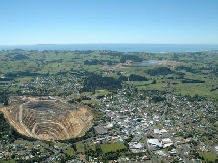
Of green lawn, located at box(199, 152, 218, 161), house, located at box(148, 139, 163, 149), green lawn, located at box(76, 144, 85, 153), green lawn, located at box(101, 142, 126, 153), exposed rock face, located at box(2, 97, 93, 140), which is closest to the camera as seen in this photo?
green lawn, located at box(199, 152, 218, 161)

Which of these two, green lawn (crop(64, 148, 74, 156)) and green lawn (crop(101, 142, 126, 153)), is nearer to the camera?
green lawn (crop(64, 148, 74, 156))

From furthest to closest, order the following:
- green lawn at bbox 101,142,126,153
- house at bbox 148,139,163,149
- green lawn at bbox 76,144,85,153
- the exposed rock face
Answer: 1. the exposed rock face
2. house at bbox 148,139,163,149
3. green lawn at bbox 101,142,126,153
4. green lawn at bbox 76,144,85,153

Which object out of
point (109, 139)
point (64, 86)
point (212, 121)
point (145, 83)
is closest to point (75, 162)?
point (109, 139)

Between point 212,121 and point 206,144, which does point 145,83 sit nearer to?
point 212,121

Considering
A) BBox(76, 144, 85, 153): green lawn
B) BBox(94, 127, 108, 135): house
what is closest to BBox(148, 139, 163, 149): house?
BBox(94, 127, 108, 135): house

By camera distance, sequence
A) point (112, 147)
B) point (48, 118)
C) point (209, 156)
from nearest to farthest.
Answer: point (209, 156)
point (112, 147)
point (48, 118)

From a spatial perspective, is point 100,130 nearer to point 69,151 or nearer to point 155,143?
point 69,151

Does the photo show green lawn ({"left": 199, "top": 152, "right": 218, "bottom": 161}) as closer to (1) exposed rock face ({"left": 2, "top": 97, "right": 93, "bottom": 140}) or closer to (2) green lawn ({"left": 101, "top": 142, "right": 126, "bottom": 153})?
(2) green lawn ({"left": 101, "top": 142, "right": 126, "bottom": 153})

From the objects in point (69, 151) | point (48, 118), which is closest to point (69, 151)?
point (69, 151)
